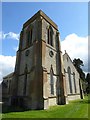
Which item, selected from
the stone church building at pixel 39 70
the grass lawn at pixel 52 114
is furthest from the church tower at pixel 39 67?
the grass lawn at pixel 52 114

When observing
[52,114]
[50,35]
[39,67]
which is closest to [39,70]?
[39,67]

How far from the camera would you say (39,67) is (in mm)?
18875

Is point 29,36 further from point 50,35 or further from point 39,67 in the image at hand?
point 39,67

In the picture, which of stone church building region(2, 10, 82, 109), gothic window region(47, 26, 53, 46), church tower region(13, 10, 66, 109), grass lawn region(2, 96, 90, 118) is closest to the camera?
grass lawn region(2, 96, 90, 118)

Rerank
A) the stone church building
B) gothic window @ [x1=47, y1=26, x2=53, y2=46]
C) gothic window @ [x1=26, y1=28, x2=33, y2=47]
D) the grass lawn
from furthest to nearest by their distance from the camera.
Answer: gothic window @ [x1=47, y1=26, x2=53, y2=46], gothic window @ [x1=26, y1=28, x2=33, y2=47], the stone church building, the grass lawn

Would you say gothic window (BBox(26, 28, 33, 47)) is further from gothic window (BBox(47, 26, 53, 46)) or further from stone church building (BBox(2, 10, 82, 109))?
gothic window (BBox(47, 26, 53, 46))

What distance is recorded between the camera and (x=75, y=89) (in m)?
31.8

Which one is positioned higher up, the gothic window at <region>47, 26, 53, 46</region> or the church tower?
the gothic window at <region>47, 26, 53, 46</region>

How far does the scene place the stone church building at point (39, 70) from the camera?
17891 mm

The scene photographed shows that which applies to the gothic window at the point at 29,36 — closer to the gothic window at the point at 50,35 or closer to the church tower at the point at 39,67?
the church tower at the point at 39,67

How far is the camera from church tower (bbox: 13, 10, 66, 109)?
17734 mm

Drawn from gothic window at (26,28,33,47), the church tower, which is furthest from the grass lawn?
gothic window at (26,28,33,47)

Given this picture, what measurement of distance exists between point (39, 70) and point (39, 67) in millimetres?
493

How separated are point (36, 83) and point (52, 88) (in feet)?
15.6
